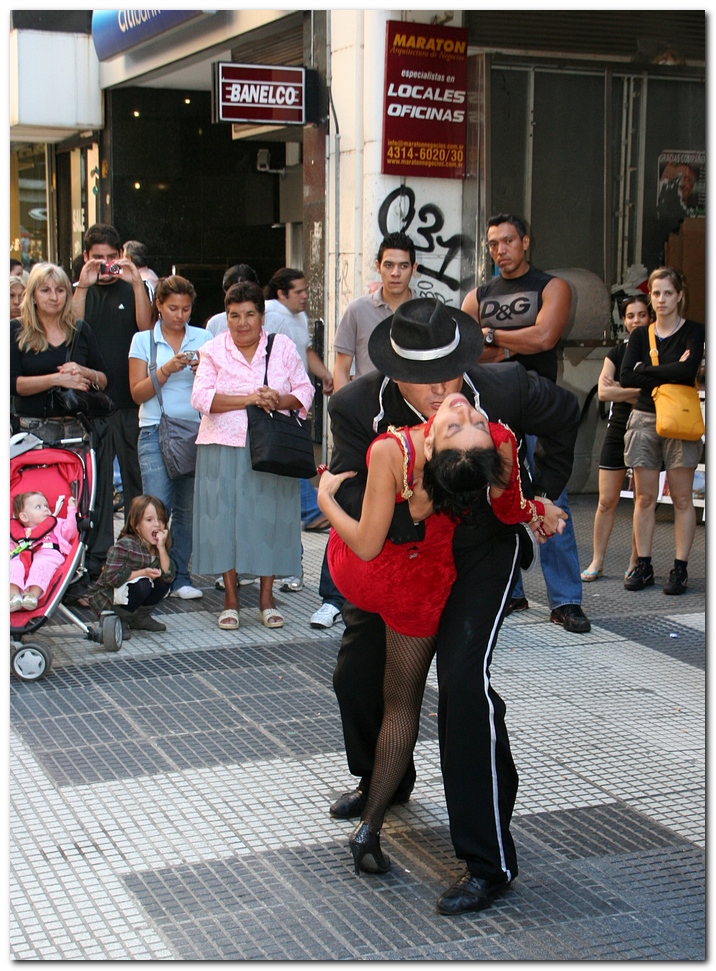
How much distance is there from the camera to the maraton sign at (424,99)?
9.88 m

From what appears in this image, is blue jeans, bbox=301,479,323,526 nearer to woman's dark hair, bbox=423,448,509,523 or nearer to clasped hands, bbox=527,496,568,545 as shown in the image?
clasped hands, bbox=527,496,568,545

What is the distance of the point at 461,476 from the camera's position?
3.24 m

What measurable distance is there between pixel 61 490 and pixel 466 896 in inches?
143

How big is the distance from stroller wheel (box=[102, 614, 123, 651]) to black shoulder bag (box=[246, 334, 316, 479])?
1102 mm

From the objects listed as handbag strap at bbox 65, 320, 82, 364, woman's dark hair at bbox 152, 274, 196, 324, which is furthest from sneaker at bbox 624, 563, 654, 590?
handbag strap at bbox 65, 320, 82, 364

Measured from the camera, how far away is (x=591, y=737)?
502cm

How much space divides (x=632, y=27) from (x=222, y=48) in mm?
4465

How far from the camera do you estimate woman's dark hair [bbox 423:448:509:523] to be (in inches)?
127

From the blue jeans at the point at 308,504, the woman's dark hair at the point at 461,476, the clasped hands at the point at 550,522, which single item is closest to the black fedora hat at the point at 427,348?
the woman's dark hair at the point at 461,476

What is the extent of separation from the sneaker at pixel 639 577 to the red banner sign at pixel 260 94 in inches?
202

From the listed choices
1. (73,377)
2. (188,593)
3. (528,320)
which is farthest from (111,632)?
(528,320)

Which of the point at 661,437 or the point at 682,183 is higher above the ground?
the point at 682,183

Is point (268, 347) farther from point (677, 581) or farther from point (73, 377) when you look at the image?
point (677, 581)

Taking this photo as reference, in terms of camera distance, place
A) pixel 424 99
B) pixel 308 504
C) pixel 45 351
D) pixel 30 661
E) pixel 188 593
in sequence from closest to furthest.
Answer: pixel 30 661, pixel 45 351, pixel 188 593, pixel 308 504, pixel 424 99
